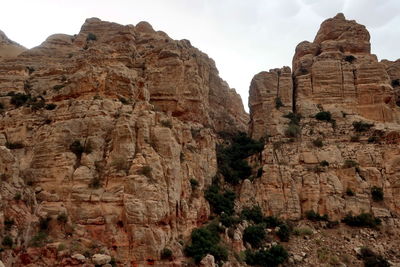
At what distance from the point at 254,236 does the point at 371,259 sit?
801 centimetres

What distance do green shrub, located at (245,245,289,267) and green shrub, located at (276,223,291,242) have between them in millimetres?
1815

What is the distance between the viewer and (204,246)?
25203 millimetres

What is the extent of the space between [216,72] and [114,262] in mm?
34151

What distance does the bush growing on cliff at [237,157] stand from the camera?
3600 centimetres

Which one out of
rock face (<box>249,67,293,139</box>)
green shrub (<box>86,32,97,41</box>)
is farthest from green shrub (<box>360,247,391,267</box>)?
green shrub (<box>86,32,97,41</box>)

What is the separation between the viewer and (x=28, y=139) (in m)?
27.6

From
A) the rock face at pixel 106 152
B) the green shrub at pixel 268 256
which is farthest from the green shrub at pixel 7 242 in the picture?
the green shrub at pixel 268 256

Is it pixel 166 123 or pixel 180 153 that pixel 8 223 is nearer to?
pixel 166 123

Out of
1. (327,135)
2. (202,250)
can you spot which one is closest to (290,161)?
(327,135)

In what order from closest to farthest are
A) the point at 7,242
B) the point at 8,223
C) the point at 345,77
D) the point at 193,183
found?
the point at 7,242 → the point at 8,223 → the point at 193,183 → the point at 345,77

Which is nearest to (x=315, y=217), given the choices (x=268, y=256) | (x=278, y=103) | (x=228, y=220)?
(x=268, y=256)

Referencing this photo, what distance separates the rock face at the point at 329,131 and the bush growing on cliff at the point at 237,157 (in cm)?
110

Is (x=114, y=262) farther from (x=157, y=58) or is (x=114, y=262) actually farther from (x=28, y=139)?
(x=157, y=58)

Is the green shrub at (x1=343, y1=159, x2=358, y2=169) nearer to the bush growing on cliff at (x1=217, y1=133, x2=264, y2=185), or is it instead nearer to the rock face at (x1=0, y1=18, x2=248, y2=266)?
the bush growing on cliff at (x1=217, y1=133, x2=264, y2=185)
